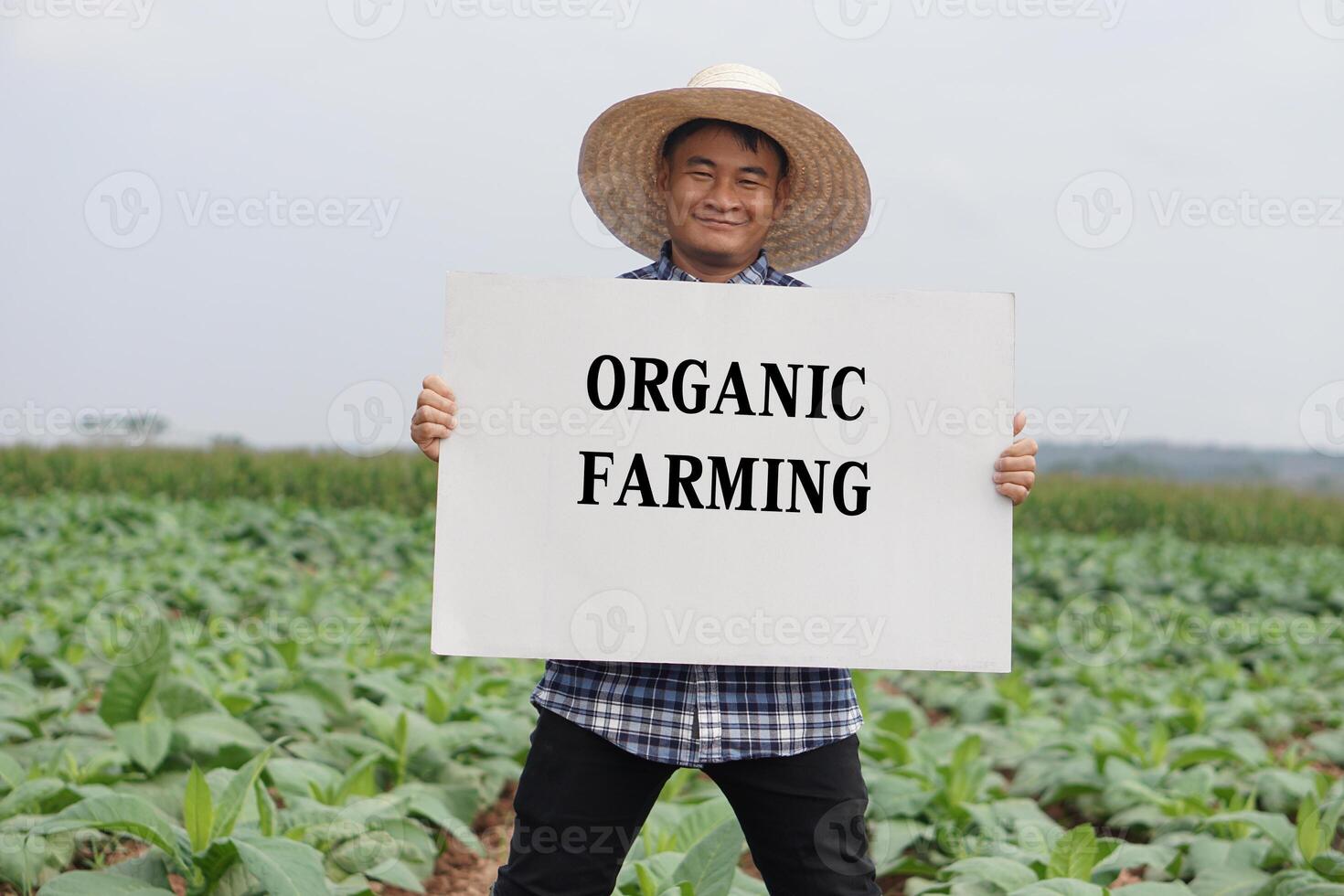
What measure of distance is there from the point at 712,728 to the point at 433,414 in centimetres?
68

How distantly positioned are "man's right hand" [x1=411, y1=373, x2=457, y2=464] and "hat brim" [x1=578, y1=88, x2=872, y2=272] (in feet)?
2.15

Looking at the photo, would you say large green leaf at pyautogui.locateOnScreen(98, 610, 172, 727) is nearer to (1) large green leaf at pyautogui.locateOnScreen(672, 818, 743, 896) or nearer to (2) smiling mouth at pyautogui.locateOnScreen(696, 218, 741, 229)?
(1) large green leaf at pyautogui.locateOnScreen(672, 818, 743, 896)

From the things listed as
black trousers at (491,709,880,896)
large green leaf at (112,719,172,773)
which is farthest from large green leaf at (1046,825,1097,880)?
large green leaf at (112,719,172,773)

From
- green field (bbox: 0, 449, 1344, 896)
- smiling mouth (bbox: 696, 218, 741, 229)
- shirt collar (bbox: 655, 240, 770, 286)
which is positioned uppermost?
smiling mouth (bbox: 696, 218, 741, 229)

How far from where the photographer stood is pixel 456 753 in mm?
3754

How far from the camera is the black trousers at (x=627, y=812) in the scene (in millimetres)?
1905

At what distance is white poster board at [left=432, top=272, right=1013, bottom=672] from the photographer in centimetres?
196

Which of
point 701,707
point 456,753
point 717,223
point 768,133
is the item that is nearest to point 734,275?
point 717,223

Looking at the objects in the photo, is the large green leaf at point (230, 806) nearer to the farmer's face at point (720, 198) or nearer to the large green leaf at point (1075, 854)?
the farmer's face at point (720, 198)

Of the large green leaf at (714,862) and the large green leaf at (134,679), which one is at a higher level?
the large green leaf at (134,679)

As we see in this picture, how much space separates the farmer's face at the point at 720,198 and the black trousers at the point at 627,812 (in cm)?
85

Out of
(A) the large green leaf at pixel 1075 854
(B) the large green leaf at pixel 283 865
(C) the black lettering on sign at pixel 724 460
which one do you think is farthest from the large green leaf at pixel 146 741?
(A) the large green leaf at pixel 1075 854

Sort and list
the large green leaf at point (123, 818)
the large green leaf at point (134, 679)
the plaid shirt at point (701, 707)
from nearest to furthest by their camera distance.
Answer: the plaid shirt at point (701, 707), the large green leaf at point (123, 818), the large green leaf at point (134, 679)

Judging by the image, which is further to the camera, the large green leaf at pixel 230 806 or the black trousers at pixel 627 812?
the large green leaf at pixel 230 806
